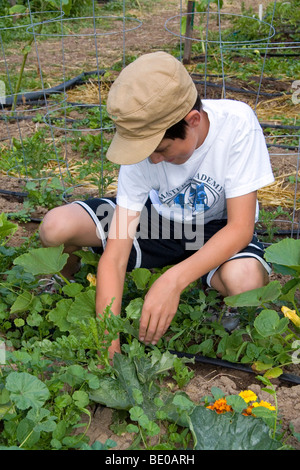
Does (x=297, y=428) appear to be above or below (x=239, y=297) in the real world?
below

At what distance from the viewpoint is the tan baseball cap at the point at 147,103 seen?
158 cm

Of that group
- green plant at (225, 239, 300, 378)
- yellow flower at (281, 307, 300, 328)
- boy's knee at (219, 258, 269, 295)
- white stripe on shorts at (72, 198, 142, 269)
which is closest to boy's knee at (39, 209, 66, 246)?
white stripe on shorts at (72, 198, 142, 269)

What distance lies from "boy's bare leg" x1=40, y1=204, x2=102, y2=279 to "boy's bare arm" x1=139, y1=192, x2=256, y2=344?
0.50 m

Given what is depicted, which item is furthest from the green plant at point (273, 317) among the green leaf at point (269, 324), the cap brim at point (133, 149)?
the cap brim at point (133, 149)

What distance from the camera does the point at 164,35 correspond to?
273 inches

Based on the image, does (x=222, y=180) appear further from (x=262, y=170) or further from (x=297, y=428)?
(x=297, y=428)

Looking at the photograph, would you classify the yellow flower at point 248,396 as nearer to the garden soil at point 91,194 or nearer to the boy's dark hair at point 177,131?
the garden soil at point 91,194

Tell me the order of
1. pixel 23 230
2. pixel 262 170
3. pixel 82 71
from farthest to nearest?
1. pixel 82 71
2. pixel 23 230
3. pixel 262 170

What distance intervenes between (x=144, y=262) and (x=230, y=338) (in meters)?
0.51

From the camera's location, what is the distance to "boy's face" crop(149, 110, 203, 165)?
1722 millimetres

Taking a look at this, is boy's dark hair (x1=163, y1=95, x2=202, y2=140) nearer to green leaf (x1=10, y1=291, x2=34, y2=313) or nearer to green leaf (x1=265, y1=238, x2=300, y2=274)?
green leaf (x1=265, y1=238, x2=300, y2=274)

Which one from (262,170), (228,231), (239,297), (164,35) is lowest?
(164,35)
